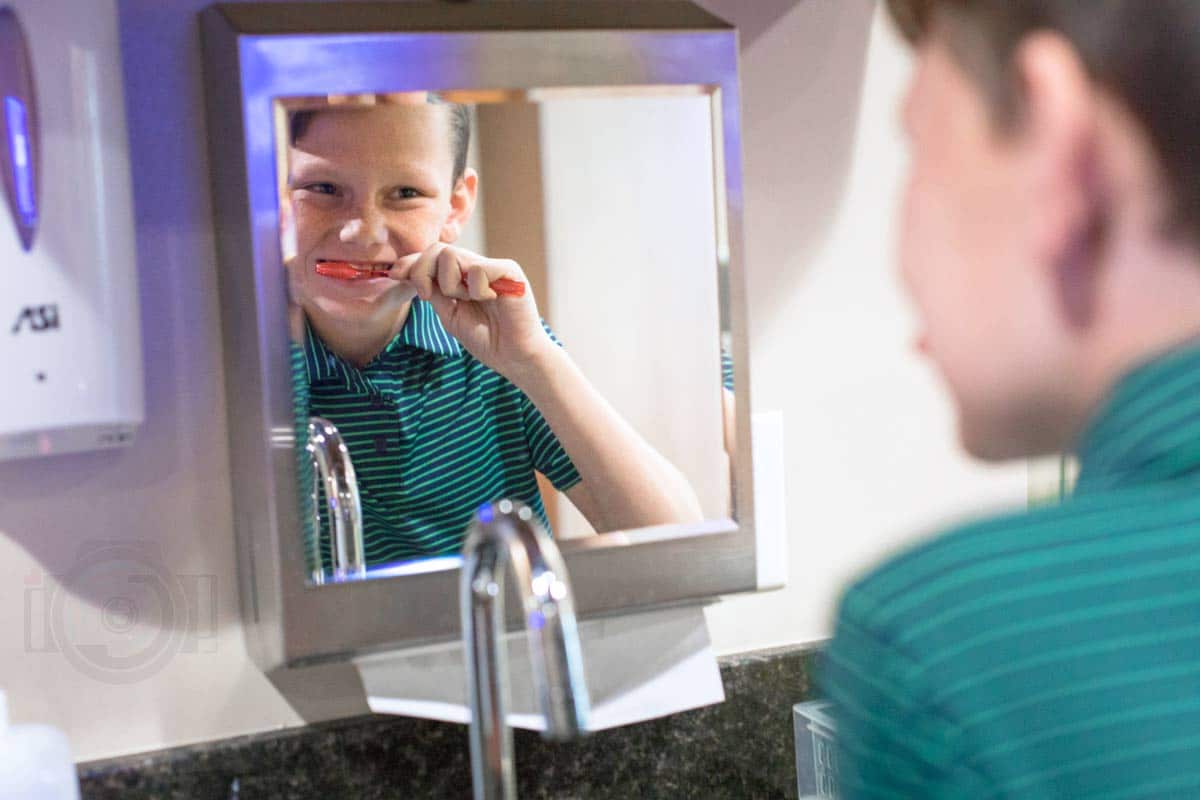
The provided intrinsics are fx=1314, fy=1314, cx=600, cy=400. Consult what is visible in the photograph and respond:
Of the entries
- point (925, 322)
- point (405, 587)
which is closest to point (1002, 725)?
point (925, 322)

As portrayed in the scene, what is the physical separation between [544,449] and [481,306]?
11 cm

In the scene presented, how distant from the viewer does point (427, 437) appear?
0.90 metres

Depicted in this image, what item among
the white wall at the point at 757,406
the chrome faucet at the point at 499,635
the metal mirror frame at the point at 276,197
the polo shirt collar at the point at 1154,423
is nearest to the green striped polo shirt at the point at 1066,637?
the polo shirt collar at the point at 1154,423

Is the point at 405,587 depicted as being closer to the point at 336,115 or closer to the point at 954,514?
the point at 336,115

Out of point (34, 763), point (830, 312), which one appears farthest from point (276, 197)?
point (830, 312)

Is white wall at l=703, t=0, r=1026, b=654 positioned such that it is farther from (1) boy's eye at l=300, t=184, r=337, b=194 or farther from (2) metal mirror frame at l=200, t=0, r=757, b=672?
(1) boy's eye at l=300, t=184, r=337, b=194

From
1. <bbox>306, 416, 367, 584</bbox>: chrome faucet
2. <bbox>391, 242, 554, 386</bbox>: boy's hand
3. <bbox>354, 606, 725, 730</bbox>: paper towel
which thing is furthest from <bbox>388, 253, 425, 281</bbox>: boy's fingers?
<bbox>354, 606, 725, 730</bbox>: paper towel

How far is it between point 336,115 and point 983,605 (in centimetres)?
55

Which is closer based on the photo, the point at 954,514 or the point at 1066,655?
the point at 1066,655

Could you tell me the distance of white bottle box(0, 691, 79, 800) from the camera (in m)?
0.78

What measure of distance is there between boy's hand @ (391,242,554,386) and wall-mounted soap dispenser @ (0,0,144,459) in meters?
0.18

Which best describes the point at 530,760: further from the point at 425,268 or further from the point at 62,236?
the point at 62,236

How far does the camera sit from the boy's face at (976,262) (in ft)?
1.50

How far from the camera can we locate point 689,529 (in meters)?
0.92
